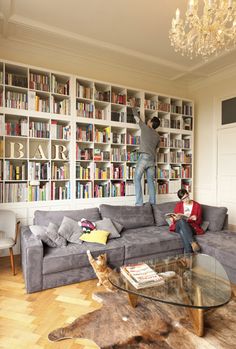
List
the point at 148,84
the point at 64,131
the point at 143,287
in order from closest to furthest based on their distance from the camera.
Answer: the point at 143,287 → the point at 64,131 → the point at 148,84

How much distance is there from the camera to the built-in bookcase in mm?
3367

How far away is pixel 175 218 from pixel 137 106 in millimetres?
2108

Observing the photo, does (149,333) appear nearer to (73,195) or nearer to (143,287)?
(143,287)

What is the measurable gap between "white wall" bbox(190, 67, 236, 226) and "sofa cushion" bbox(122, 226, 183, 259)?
1.84 metres

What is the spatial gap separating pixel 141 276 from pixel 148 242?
1113 millimetres

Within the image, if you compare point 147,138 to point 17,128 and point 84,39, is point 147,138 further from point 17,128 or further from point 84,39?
point 17,128

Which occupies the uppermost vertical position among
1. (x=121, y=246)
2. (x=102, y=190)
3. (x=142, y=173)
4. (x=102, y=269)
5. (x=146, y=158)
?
(x=146, y=158)

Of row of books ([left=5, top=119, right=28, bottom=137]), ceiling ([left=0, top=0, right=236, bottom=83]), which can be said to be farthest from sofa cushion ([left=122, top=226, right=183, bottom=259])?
ceiling ([left=0, top=0, right=236, bottom=83])

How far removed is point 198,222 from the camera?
3.43 meters

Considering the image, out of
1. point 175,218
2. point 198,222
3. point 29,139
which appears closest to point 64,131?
point 29,139

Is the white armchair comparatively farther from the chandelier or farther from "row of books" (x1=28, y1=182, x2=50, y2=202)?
the chandelier

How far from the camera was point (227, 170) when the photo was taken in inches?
178

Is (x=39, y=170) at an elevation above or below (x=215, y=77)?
below

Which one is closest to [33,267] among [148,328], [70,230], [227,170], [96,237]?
[70,230]
